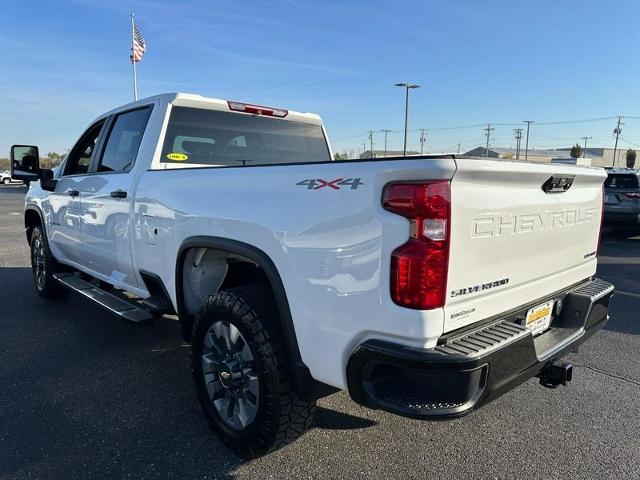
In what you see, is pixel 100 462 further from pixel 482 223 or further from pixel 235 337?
pixel 482 223

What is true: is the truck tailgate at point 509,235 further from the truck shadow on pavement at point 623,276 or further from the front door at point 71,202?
the front door at point 71,202

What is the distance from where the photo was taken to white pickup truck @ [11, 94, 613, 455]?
1985 mm

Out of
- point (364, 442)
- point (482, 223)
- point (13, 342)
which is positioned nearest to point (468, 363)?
point (482, 223)

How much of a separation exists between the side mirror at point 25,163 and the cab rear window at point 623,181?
→ 39.6 feet

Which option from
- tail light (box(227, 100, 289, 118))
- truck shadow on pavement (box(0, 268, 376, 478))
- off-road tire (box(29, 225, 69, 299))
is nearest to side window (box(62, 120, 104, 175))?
off-road tire (box(29, 225, 69, 299))

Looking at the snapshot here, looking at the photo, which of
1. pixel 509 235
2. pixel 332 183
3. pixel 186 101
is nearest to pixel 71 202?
pixel 186 101

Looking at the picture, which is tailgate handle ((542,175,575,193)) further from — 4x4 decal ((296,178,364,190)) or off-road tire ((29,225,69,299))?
off-road tire ((29,225,69,299))

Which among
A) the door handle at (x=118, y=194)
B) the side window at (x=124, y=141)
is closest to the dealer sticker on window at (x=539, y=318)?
the door handle at (x=118, y=194)

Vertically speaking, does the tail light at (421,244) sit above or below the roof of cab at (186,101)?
below

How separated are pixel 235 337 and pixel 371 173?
126cm

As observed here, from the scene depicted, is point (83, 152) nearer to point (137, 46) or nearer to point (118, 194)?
point (118, 194)

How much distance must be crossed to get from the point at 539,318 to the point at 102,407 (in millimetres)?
2782

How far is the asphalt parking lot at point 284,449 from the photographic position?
105 inches

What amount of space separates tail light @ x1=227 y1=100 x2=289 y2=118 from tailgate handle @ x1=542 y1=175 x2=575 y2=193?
2626 mm
